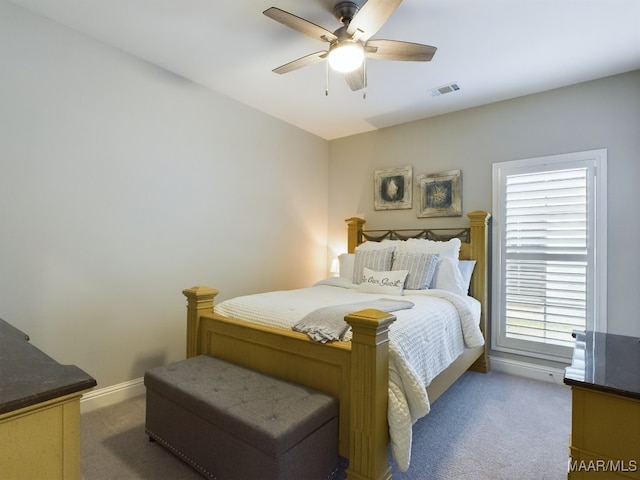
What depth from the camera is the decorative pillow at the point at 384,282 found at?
2900 mm

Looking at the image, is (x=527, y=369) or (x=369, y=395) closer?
(x=369, y=395)

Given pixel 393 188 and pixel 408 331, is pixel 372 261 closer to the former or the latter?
pixel 393 188

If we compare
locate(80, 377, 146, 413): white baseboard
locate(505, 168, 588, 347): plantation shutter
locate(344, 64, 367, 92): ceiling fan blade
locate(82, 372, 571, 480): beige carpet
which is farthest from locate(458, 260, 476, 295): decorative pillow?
locate(80, 377, 146, 413): white baseboard

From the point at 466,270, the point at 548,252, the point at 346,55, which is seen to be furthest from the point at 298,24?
the point at 548,252

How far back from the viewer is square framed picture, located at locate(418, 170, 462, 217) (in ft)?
11.8

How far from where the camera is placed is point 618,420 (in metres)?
0.94

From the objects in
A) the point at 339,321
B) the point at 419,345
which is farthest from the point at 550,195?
the point at 339,321

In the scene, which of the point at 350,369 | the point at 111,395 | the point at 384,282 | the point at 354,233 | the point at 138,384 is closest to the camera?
the point at 350,369

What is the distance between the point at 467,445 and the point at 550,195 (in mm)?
2269

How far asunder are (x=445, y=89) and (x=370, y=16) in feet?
5.39

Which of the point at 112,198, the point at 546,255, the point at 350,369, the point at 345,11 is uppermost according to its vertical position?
the point at 345,11

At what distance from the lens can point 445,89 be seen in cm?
313

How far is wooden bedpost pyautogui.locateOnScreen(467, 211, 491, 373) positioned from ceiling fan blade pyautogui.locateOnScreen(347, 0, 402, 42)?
2096 millimetres

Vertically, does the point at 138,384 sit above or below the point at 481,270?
below
